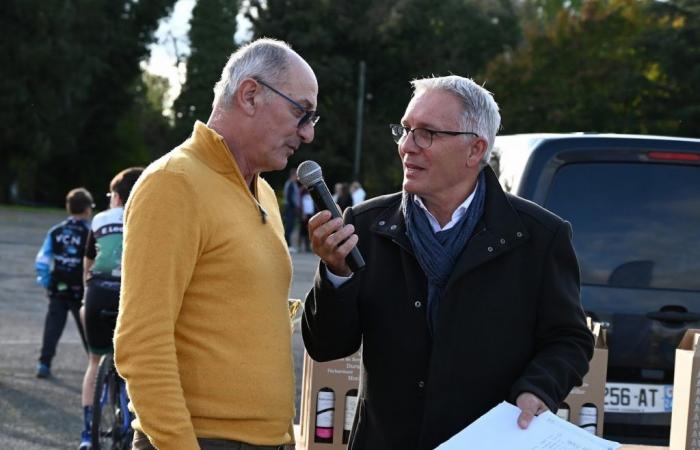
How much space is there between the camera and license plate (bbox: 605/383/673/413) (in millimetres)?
5133

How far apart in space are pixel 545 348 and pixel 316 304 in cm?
64

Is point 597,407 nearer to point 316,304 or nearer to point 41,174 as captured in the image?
point 316,304

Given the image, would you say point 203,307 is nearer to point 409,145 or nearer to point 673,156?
point 409,145

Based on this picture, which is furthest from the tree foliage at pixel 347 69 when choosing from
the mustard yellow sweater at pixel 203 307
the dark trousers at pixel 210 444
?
the dark trousers at pixel 210 444

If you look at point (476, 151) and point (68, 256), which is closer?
point (476, 151)

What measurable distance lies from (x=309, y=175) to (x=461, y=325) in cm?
58

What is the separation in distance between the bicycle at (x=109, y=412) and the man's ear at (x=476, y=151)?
4.10m

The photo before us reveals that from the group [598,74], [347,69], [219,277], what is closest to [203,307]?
[219,277]

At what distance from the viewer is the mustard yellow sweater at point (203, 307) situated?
2912 millimetres

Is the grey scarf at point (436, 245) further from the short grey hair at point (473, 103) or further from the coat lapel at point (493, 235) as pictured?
the short grey hair at point (473, 103)

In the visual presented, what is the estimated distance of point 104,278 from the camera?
740 centimetres

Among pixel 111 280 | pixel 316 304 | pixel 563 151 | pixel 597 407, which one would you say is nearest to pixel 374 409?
pixel 316 304

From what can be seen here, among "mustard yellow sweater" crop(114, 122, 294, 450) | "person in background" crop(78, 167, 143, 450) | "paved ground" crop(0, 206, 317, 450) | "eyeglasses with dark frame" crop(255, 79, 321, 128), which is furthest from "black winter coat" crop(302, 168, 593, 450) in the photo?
"paved ground" crop(0, 206, 317, 450)

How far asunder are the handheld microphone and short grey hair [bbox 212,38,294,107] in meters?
0.25
